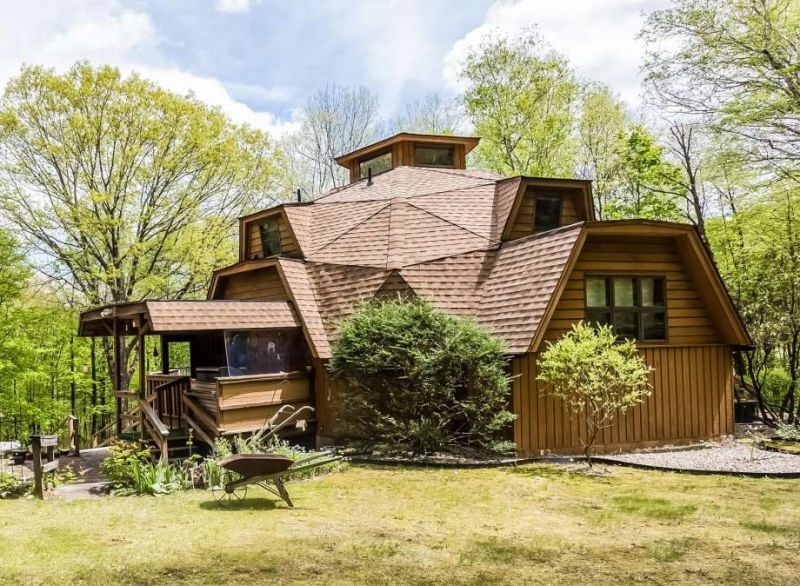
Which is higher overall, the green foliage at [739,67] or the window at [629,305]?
the green foliage at [739,67]

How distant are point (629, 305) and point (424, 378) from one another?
4.40 m

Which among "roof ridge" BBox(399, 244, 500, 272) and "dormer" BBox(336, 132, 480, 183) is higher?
"dormer" BBox(336, 132, 480, 183)

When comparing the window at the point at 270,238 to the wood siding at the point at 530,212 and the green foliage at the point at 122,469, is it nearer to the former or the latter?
the wood siding at the point at 530,212

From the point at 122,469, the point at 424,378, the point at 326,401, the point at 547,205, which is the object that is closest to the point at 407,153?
the point at 547,205

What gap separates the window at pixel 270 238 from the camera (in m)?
15.9

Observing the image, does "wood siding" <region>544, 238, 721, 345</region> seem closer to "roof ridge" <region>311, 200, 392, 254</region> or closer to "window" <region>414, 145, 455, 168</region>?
"roof ridge" <region>311, 200, 392, 254</region>

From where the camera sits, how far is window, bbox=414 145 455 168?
1947cm

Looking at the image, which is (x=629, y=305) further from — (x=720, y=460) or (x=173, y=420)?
(x=173, y=420)

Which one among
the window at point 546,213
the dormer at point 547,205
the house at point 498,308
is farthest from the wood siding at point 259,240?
the window at point 546,213

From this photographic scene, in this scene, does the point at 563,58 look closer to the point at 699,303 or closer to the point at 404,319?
the point at 699,303

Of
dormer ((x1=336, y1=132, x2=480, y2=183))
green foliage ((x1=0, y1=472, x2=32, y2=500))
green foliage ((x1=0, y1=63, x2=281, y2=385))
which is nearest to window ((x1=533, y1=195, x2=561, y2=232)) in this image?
dormer ((x1=336, y1=132, x2=480, y2=183))

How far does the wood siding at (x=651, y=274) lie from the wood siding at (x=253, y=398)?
5311 mm

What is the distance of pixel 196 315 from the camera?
36.7 feet

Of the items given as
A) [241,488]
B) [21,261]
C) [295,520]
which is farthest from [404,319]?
[21,261]
